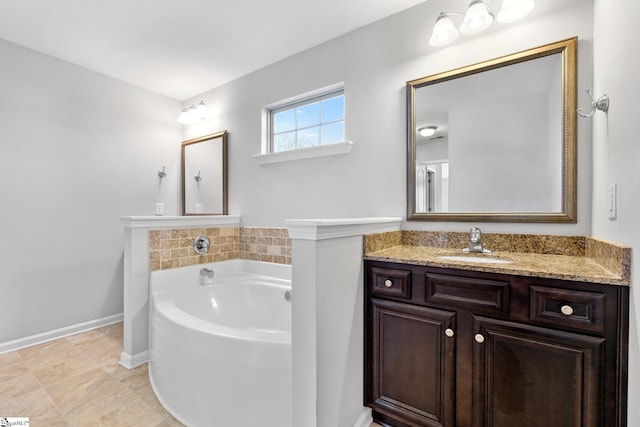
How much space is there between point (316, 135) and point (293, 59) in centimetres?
68

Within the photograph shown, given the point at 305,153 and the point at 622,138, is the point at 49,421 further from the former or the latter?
the point at 622,138

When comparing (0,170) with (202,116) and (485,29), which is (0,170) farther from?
(485,29)

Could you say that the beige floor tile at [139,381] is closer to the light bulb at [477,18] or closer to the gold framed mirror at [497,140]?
the gold framed mirror at [497,140]

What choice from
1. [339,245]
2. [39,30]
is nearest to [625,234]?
[339,245]

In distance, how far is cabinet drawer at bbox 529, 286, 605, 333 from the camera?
1.05m

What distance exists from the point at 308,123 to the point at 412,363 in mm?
1993

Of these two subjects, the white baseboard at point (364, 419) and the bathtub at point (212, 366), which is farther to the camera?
the white baseboard at point (364, 419)

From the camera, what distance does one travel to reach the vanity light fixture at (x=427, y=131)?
1903 mm

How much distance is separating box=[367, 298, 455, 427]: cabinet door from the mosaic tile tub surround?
4.10 feet

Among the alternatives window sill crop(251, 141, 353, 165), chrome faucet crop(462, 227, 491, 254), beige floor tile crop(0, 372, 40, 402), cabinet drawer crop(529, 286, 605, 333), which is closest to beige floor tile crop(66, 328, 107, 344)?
beige floor tile crop(0, 372, 40, 402)

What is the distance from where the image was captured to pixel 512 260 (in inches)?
55.0

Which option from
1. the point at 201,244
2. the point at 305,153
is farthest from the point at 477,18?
the point at 201,244

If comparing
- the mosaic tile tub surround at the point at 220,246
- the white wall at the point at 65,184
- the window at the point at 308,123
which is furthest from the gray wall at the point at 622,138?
the white wall at the point at 65,184

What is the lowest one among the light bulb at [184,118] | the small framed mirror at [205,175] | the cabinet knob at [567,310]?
the cabinet knob at [567,310]
